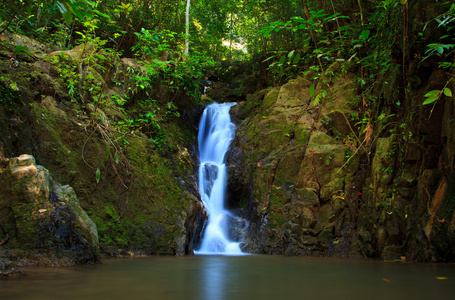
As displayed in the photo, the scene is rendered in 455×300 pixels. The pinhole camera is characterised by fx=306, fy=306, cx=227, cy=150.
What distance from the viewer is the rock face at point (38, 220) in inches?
158

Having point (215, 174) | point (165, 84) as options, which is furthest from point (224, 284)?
point (165, 84)

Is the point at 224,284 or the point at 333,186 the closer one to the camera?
the point at 224,284

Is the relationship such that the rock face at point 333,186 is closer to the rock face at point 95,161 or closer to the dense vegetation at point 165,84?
the dense vegetation at point 165,84

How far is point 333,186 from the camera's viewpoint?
7.89 m

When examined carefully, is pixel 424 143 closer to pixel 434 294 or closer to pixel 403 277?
pixel 403 277

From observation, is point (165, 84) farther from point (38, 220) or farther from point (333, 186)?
point (38, 220)

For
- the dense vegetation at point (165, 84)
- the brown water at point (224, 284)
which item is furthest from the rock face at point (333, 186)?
the brown water at point (224, 284)

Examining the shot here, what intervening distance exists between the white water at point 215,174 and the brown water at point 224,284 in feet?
12.2

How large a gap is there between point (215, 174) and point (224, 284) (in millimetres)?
6713

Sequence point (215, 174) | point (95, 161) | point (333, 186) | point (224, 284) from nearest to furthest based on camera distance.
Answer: point (224, 284), point (95, 161), point (333, 186), point (215, 174)

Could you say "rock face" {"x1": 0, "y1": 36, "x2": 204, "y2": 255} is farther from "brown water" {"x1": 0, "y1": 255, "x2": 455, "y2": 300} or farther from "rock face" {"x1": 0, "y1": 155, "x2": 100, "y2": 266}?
"brown water" {"x1": 0, "y1": 255, "x2": 455, "y2": 300}

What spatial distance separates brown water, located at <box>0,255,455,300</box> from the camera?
9.21ft

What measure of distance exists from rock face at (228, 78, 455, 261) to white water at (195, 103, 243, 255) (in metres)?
0.41

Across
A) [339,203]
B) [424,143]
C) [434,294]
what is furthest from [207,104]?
[434,294]
